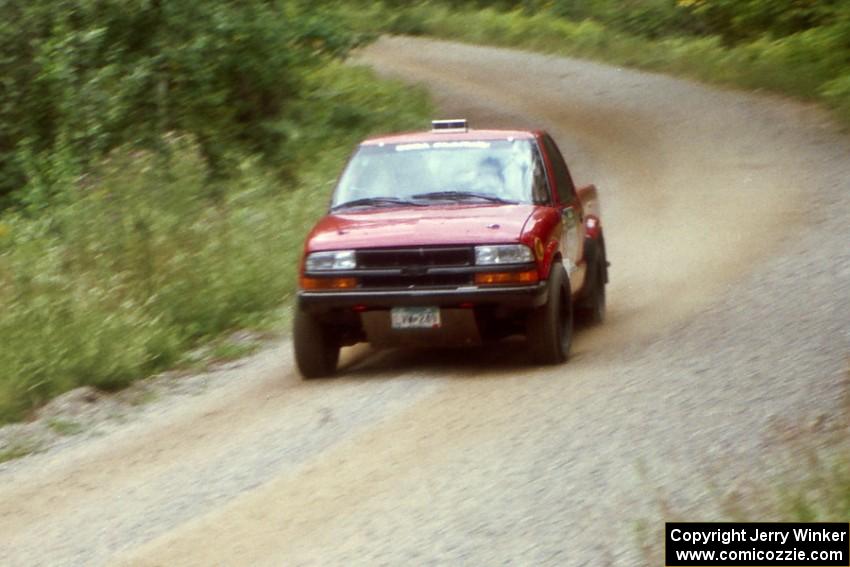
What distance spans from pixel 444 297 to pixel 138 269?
4.54 metres

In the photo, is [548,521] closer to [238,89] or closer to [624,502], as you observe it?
[624,502]

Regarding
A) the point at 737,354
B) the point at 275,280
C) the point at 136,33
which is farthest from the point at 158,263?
the point at 136,33

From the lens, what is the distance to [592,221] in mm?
13406

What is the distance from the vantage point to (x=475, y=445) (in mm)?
8578

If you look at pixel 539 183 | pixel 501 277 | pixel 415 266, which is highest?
pixel 539 183

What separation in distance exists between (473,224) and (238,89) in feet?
40.6

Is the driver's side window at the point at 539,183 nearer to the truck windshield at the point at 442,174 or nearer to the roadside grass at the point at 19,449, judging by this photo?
the truck windshield at the point at 442,174

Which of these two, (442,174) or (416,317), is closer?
(416,317)

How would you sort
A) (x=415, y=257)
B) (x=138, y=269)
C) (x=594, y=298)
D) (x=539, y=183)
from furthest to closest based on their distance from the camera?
(x=138, y=269), (x=594, y=298), (x=539, y=183), (x=415, y=257)

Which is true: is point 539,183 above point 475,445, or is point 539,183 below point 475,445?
above

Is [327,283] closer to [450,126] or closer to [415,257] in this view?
[415,257]

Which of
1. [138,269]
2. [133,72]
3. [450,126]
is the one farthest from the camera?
[133,72]

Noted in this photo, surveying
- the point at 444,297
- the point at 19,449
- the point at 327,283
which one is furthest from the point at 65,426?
→ the point at 444,297

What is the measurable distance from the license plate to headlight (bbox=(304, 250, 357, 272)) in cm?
45
